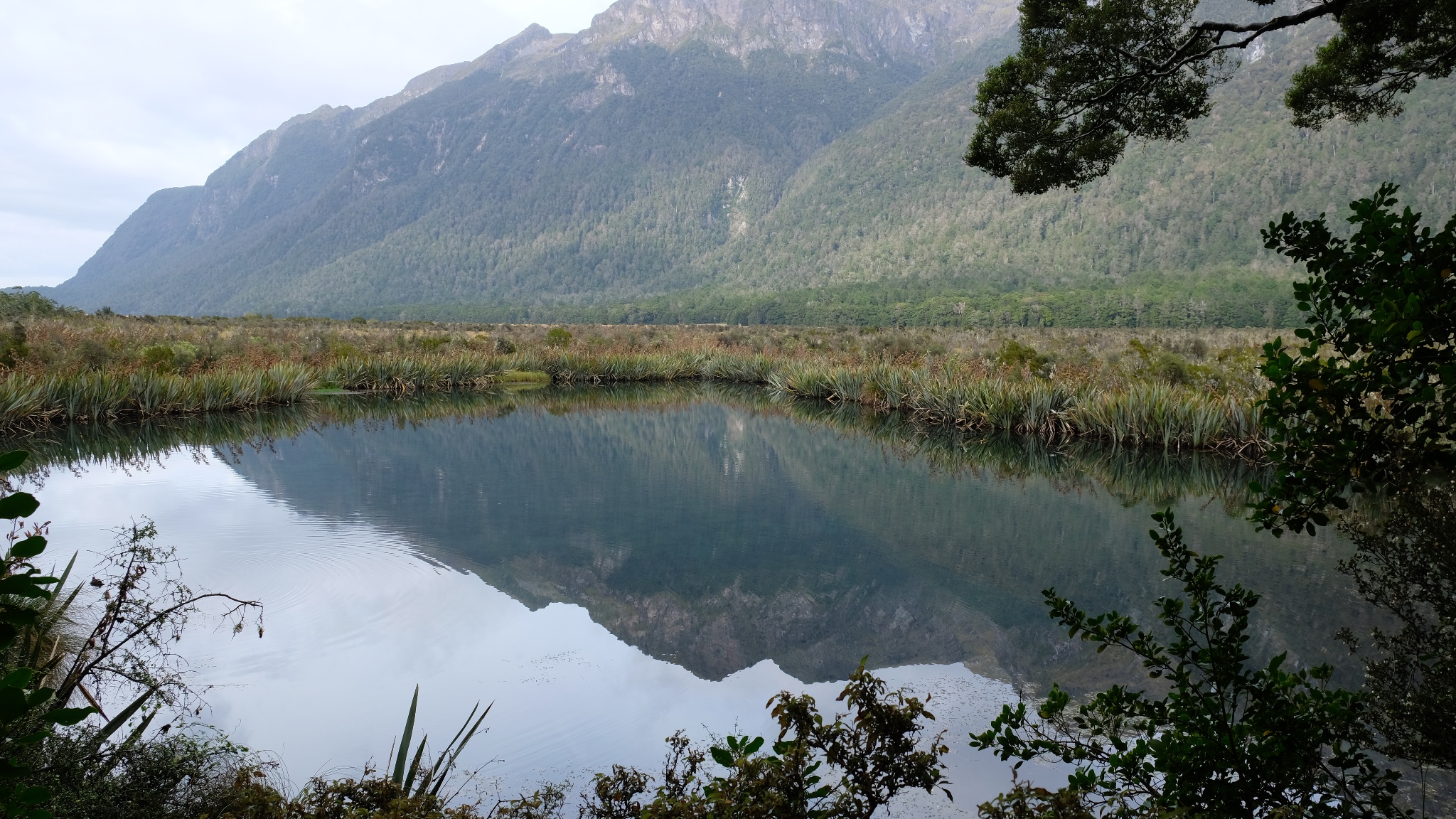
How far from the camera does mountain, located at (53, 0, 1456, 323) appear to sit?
195ft

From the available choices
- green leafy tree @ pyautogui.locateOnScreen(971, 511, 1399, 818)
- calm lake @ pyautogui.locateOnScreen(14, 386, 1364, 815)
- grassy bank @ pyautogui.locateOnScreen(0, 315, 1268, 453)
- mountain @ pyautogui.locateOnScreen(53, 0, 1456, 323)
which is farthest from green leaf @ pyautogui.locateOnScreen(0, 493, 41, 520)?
mountain @ pyautogui.locateOnScreen(53, 0, 1456, 323)

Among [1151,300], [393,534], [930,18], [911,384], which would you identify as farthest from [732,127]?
[393,534]

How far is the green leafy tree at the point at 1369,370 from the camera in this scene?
70.0 inches

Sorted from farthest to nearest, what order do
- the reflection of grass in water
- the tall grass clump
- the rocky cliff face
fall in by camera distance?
the rocky cliff face, the tall grass clump, the reflection of grass in water

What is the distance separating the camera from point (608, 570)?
609cm

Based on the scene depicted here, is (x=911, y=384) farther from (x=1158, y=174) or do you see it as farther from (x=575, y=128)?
(x=575, y=128)

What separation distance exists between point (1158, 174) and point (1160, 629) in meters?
73.7

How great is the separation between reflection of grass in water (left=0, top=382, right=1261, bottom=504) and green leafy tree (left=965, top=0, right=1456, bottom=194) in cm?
342

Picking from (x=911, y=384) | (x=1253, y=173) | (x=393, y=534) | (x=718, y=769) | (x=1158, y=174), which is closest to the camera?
(x=718, y=769)

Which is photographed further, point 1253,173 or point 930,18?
point 930,18

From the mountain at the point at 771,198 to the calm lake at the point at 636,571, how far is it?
2035 centimetres

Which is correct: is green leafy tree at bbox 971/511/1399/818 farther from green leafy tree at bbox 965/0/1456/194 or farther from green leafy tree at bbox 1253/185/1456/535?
green leafy tree at bbox 965/0/1456/194

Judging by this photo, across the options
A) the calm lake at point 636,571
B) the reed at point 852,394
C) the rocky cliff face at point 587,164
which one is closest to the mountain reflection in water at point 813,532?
the calm lake at point 636,571

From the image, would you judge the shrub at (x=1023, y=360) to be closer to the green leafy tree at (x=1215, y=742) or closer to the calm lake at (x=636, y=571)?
the calm lake at (x=636, y=571)
